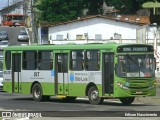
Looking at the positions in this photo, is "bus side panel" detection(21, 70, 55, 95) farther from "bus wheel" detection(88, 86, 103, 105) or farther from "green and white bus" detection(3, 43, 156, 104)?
"bus wheel" detection(88, 86, 103, 105)

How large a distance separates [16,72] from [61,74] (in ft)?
11.7

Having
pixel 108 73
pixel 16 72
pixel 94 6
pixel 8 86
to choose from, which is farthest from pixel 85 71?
pixel 94 6

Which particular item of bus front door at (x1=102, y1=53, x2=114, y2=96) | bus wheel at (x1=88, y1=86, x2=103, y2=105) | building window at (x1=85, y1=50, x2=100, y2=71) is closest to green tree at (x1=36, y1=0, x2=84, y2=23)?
building window at (x1=85, y1=50, x2=100, y2=71)

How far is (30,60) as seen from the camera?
3178cm

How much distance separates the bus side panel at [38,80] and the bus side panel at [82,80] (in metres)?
1.31

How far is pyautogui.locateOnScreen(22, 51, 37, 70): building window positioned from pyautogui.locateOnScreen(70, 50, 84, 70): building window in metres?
2.62

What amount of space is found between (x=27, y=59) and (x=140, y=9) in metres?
60.7

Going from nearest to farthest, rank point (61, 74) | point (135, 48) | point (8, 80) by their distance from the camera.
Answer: point (135, 48) → point (61, 74) → point (8, 80)

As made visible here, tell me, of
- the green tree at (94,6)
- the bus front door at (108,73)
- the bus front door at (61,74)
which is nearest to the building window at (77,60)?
the bus front door at (61,74)

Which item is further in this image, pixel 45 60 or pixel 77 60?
pixel 45 60

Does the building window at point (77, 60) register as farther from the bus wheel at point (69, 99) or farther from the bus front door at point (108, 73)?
the bus wheel at point (69, 99)

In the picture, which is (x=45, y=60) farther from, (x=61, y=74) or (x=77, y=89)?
(x=77, y=89)

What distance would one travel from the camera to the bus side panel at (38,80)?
3072 centimetres

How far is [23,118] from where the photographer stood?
17.4m
